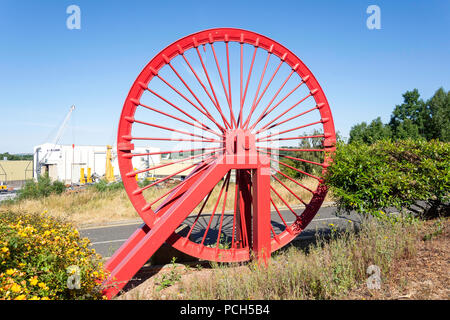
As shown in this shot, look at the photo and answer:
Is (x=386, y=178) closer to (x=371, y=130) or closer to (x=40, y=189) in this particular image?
(x=40, y=189)

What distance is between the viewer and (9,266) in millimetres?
3189

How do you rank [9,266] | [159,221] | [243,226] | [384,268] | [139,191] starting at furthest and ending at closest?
[243,226]
[139,191]
[159,221]
[384,268]
[9,266]

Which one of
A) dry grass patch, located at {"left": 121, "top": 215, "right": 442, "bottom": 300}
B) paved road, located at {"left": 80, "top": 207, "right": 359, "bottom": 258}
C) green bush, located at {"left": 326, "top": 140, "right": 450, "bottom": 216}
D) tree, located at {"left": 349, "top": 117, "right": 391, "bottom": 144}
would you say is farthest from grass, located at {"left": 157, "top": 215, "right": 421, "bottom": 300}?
tree, located at {"left": 349, "top": 117, "right": 391, "bottom": 144}

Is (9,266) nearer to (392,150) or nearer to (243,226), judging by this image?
(243,226)

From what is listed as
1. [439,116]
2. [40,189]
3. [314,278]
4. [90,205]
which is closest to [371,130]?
[439,116]

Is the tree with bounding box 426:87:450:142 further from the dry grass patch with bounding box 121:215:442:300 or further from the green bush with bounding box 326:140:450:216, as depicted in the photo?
the dry grass patch with bounding box 121:215:442:300

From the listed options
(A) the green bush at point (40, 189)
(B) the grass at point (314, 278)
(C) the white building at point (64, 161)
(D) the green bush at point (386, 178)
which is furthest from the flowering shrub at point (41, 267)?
(C) the white building at point (64, 161)

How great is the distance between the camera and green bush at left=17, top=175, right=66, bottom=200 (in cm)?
1334

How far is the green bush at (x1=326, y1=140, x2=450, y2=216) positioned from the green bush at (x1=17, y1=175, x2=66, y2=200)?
13.4 meters

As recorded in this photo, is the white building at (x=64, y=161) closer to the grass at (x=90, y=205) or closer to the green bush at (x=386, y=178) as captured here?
the grass at (x=90, y=205)

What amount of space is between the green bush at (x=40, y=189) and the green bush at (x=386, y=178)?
13380 mm
